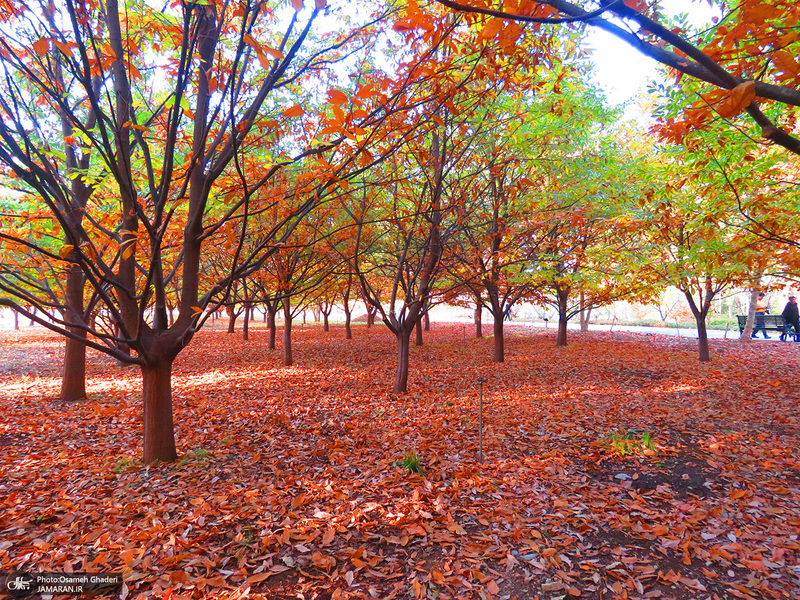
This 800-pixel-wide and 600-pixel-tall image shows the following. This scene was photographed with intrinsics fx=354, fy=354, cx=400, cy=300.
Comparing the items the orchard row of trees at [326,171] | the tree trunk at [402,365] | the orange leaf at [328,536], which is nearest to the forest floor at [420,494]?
the orange leaf at [328,536]

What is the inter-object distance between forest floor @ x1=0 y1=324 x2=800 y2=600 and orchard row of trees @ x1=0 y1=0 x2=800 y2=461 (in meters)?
1.05

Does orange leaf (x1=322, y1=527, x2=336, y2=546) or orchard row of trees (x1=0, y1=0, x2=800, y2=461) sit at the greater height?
orchard row of trees (x1=0, y1=0, x2=800, y2=461)

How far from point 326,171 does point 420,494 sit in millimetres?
Answer: 3246

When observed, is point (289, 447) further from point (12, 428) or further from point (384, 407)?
point (12, 428)

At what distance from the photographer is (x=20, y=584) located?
2301 millimetres

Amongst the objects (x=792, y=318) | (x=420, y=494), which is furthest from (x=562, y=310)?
(x=420, y=494)

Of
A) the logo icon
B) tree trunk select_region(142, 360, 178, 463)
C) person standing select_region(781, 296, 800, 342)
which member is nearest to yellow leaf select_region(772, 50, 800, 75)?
tree trunk select_region(142, 360, 178, 463)

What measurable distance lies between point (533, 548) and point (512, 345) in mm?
12556

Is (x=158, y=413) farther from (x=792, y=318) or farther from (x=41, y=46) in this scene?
(x=792, y=318)

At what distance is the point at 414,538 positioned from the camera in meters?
2.96

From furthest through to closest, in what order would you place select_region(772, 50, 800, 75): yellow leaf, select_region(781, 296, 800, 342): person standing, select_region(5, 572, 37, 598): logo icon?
select_region(781, 296, 800, 342): person standing < select_region(5, 572, 37, 598): logo icon < select_region(772, 50, 800, 75): yellow leaf

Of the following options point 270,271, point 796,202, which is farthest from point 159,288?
point 796,202

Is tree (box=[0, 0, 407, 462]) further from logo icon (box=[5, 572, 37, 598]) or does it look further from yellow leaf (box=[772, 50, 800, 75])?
yellow leaf (box=[772, 50, 800, 75])

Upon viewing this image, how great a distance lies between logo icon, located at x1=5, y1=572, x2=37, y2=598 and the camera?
7.43ft
